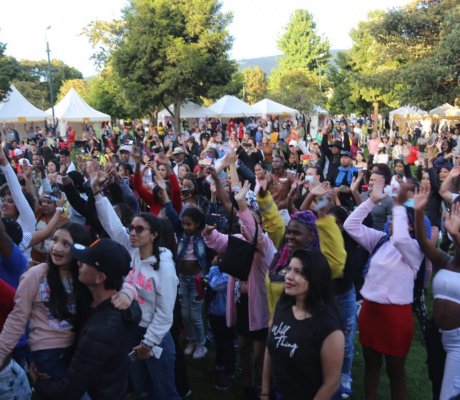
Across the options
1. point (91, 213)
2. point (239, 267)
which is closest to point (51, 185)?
point (91, 213)

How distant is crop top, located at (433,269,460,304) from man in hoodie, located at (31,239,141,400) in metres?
2.00

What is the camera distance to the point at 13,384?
286 cm

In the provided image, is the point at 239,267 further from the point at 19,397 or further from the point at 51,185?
the point at 51,185

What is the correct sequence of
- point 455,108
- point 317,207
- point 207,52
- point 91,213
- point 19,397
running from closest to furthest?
point 19,397 < point 317,207 < point 91,213 < point 455,108 < point 207,52

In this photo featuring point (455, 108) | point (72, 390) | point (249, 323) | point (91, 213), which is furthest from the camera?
point (455, 108)

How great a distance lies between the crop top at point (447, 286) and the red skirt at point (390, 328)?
20.0 inches

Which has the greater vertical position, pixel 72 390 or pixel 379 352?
pixel 72 390

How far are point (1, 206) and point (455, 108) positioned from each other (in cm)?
2472

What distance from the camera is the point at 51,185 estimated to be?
25.8 ft

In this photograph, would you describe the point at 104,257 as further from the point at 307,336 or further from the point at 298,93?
the point at 298,93

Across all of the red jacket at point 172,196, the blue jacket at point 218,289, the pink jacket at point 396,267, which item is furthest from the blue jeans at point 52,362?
the red jacket at point 172,196

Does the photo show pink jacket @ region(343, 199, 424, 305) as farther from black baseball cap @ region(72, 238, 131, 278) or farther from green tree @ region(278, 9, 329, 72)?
green tree @ region(278, 9, 329, 72)

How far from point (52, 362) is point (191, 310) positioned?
2.42 m

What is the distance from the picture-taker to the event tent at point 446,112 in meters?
24.5
